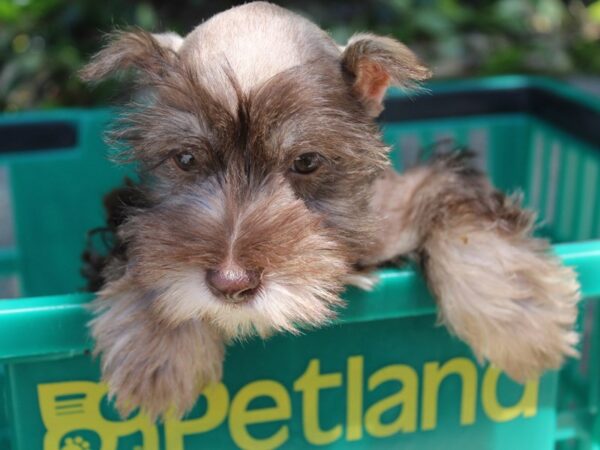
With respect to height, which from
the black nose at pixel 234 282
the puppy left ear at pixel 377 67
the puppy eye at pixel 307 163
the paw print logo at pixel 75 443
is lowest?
the paw print logo at pixel 75 443

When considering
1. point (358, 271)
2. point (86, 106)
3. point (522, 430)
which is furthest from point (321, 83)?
point (86, 106)

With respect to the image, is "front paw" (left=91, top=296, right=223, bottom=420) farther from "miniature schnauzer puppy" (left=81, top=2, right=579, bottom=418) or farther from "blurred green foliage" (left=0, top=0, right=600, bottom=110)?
"blurred green foliage" (left=0, top=0, right=600, bottom=110)

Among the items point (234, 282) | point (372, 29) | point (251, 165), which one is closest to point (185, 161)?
point (251, 165)

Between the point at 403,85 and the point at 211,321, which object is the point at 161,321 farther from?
the point at 403,85

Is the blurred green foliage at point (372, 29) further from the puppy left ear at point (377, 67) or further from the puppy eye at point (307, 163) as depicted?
the puppy eye at point (307, 163)

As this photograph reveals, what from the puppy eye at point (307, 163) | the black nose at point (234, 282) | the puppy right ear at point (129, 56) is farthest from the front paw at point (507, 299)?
the puppy right ear at point (129, 56)
